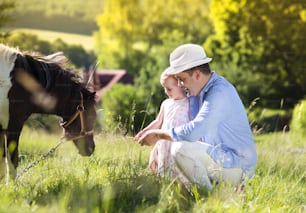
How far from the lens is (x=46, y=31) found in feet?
196

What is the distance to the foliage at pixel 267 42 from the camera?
28969mm

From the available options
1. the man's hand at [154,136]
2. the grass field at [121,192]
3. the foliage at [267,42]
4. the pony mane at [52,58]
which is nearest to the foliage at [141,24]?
the foliage at [267,42]

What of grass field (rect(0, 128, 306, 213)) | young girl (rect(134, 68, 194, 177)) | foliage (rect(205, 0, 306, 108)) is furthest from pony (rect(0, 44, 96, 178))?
foliage (rect(205, 0, 306, 108))

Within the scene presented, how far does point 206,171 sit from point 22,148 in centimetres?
410

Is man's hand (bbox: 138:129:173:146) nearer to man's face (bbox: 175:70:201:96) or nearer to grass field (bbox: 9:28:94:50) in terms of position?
man's face (bbox: 175:70:201:96)

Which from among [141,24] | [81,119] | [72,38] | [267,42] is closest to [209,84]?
[81,119]

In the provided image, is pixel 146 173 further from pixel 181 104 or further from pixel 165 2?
pixel 165 2

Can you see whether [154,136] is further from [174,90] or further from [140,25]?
[140,25]

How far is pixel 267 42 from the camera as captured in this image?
30.3 metres

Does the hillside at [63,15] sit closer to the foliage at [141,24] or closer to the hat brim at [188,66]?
the foliage at [141,24]

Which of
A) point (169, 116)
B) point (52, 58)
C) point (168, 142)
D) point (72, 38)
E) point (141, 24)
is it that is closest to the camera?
point (168, 142)

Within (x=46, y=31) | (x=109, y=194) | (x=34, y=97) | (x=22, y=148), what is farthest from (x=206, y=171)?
(x=46, y=31)

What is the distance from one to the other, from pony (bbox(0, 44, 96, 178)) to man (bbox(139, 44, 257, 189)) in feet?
4.29

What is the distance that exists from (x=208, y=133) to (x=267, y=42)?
25.4 m
